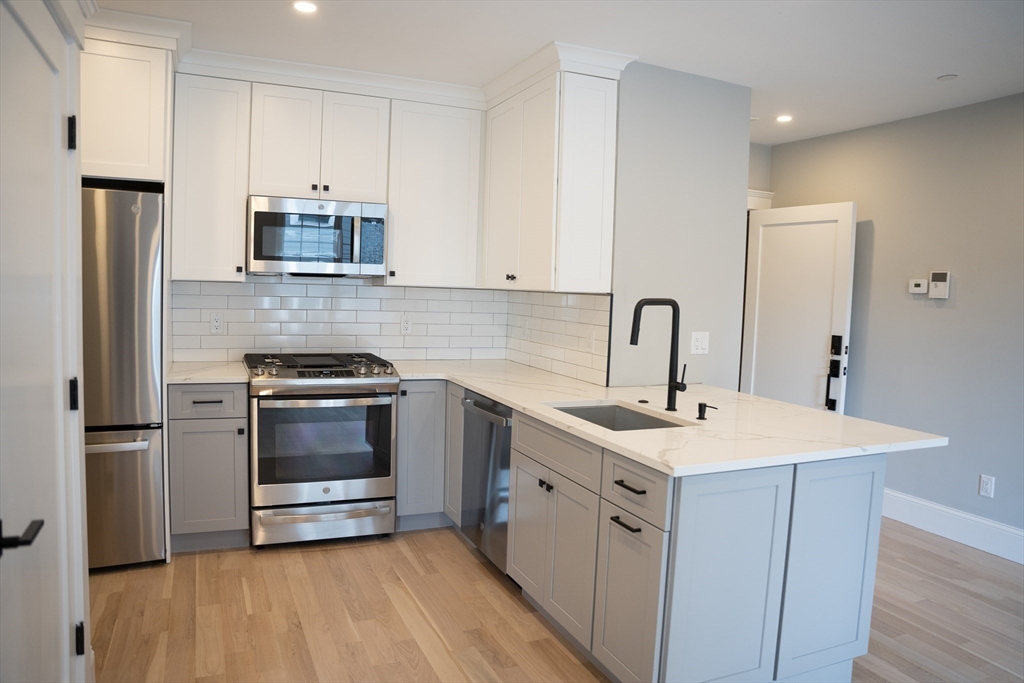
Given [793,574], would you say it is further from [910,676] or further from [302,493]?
[302,493]

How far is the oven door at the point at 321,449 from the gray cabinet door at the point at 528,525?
3.00 feet

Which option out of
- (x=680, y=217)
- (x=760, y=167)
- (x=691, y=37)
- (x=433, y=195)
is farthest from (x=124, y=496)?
(x=760, y=167)

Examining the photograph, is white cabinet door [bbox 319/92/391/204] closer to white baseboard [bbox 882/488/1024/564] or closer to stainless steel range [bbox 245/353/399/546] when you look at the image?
stainless steel range [bbox 245/353/399/546]

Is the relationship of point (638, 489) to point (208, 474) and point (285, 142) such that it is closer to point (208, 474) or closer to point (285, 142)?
point (208, 474)

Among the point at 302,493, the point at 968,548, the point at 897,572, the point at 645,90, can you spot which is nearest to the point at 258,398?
the point at 302,493

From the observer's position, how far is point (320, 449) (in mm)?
3566

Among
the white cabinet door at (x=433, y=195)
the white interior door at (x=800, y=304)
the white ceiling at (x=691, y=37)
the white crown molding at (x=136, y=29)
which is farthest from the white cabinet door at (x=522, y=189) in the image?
the white interior door at (x=800, y=304)

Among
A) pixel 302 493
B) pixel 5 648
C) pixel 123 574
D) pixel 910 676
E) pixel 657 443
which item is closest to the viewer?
pixel 5 648

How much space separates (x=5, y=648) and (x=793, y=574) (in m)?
2.14

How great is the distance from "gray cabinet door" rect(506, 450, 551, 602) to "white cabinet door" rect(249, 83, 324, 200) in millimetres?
1901

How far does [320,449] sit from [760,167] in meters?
3.70

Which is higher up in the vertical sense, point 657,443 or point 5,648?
point 657,443

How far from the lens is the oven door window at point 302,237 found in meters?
3.60

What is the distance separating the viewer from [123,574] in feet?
10.6
